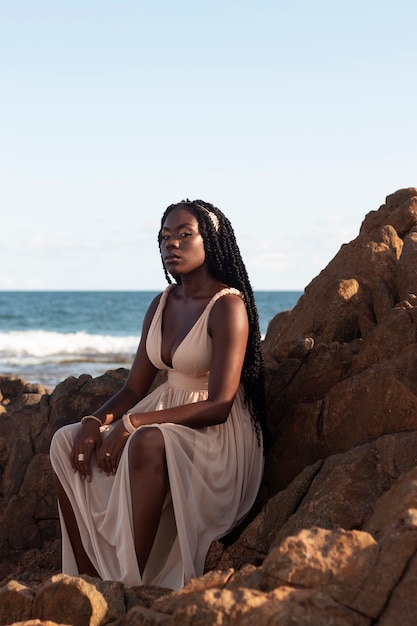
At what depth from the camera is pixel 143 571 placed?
16.0 feet

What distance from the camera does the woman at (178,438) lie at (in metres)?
4.86

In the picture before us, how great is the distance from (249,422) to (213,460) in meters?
0.46

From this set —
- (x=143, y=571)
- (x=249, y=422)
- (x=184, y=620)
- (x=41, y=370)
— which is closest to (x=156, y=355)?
(x=249, y=422)

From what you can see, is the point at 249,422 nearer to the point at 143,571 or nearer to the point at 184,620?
the point at 143,571

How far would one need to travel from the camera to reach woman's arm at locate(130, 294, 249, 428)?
16.9ft

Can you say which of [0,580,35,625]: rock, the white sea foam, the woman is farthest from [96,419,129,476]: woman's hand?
the white sea foam

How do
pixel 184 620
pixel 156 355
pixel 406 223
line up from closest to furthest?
pixel 184 620
pixel 156 355
pixel 406 223

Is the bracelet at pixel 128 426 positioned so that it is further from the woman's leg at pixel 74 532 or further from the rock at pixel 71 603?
the rock at pixel 71 603

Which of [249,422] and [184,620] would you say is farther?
[249,422]

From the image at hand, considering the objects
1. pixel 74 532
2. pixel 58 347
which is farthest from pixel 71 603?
pixel 58 347

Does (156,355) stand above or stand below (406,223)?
below

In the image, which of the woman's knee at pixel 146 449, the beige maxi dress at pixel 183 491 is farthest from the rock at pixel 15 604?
the woman's knee at pixel 146 449

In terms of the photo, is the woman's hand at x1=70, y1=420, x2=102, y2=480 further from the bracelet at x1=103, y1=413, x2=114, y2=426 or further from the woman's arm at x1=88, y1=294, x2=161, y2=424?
the woman's arm at x1=88, y1=294, x2=161, y2=424

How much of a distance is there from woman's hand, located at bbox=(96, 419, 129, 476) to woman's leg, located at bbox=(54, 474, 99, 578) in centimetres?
37
